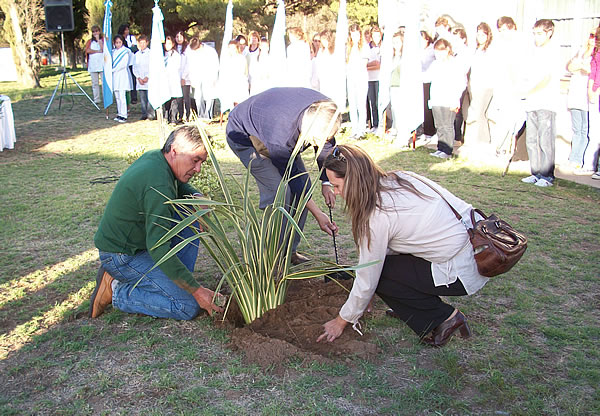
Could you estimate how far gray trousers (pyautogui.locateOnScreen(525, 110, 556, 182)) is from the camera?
6.34 metres

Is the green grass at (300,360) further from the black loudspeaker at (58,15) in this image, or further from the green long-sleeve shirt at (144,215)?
the black loudspeaker at (58,15)

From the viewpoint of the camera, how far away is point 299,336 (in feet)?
10.1

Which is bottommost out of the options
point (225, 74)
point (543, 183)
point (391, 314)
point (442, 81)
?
point (391, 314)

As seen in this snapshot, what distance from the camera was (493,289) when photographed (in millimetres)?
3730

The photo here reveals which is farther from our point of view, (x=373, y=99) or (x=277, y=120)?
(x=373, y=99)

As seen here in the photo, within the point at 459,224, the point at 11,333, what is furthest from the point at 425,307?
the point at 11,333

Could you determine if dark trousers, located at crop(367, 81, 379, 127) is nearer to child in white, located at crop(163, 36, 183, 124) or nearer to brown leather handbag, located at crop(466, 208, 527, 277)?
child in white, located at crop(163, 36, 183, 124)

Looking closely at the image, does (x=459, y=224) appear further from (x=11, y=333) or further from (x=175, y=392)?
(x=11, y=333)

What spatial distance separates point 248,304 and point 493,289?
169 cm

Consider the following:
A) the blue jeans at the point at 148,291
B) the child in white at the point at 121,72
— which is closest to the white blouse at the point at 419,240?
the blue jeans at the point at 148,291

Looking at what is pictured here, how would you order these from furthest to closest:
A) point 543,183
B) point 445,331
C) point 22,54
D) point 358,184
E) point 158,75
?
point 22,54, point 158,75, point 543,183, point 445,331, point 358,184

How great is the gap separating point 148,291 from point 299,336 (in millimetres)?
971

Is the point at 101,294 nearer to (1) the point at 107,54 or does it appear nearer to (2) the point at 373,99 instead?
(2) the point at 373,99

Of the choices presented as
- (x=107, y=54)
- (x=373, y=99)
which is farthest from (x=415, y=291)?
(x=107, y=54)
